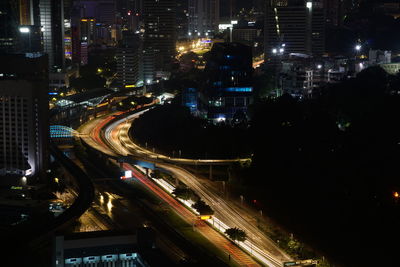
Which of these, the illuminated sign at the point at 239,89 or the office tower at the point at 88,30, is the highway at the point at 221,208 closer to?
the illuminated sign at the point at 239,89

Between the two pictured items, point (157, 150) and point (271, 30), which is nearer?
point (157, 150)

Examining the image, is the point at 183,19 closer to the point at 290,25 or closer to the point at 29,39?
the point at 290,25

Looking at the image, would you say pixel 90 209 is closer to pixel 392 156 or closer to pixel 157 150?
pixel 157 150

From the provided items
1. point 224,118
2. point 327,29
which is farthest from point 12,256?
point 327,29

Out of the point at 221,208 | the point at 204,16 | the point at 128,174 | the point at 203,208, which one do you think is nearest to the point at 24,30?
the point at 128,174

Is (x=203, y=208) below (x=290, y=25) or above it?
below

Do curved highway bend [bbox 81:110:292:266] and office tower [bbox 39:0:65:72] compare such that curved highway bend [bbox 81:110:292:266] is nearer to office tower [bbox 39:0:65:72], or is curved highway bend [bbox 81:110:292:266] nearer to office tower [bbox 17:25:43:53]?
office tower [bbox 17:25:43:53]
